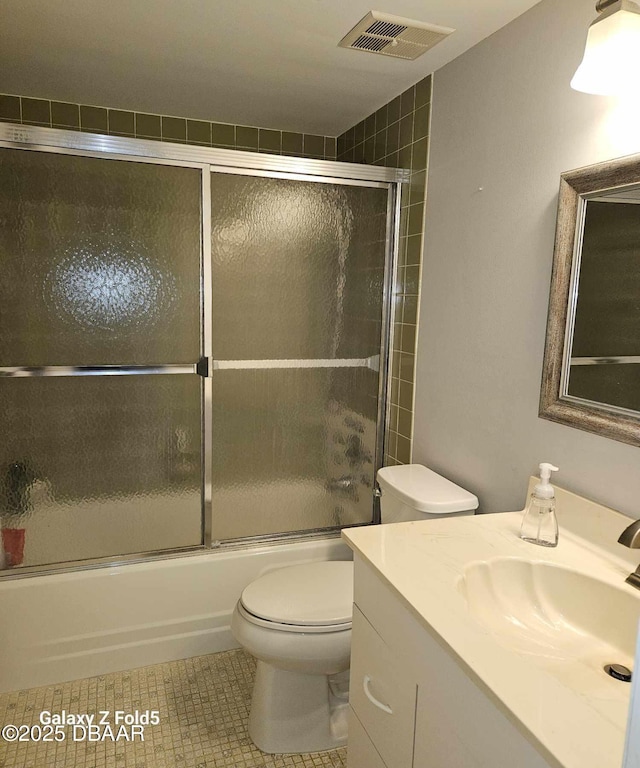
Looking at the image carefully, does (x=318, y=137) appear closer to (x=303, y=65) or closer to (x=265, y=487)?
(x=303, y=65)

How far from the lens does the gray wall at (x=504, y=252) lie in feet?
4.60

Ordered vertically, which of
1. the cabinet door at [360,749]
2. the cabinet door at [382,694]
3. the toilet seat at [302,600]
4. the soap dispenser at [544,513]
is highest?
the soap dispenser at [544,513]

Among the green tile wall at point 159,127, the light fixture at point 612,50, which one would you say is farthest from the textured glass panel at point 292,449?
the light fixture at point 612,50

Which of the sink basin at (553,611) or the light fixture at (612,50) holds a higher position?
the light fixture at (612,50)

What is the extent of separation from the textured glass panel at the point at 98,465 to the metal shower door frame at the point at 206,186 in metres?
0.03

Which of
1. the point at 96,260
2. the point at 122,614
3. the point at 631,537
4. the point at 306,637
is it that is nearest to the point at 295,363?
the point at 96,260

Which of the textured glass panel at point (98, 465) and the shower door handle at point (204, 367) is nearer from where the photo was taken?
the textured glass panel at point (98, 465)

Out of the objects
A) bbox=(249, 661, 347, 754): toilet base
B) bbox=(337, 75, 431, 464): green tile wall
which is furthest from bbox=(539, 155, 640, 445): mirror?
bbox=(249, 661, 347, 754): toilet base

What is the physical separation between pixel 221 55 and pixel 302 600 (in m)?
1.80

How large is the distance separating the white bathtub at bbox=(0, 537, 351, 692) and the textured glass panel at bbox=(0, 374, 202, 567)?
0.10 m

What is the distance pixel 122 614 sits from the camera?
2139 millimetres

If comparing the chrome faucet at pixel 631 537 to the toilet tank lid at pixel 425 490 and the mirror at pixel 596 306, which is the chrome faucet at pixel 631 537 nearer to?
the mirror at pixel 596 306

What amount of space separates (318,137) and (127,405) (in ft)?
5.61

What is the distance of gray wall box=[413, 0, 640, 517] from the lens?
140 centimetres
